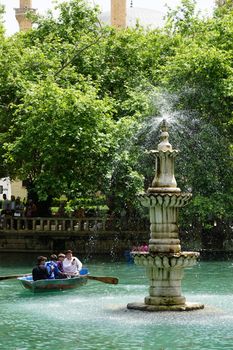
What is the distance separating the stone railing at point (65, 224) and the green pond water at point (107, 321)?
12570mm

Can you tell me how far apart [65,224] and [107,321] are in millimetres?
22397

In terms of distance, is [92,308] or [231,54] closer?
[92,308]

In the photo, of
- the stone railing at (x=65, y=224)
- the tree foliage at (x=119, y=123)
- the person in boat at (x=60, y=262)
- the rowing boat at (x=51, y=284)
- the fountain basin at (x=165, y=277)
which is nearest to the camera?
the fountain basin at (x=165, y=277)

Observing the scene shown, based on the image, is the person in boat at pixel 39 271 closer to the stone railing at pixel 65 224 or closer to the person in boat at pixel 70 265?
the person in boat at pixel 70 265

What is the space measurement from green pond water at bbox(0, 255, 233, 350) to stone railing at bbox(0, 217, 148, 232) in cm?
1257

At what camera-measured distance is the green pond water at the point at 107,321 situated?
55.5 feet

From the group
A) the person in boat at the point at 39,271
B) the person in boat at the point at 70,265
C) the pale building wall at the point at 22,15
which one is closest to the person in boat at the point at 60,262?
Result: the person in boat at the point at 70,265

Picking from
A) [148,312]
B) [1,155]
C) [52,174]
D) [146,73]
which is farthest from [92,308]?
[146,73]

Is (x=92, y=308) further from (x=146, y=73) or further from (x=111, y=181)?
(x=146, y=73)

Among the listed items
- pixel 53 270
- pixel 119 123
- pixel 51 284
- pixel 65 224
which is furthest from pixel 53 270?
pixel 65 224

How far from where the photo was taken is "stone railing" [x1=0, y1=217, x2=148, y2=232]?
Result: 40094 mm

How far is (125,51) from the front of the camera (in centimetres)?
4391

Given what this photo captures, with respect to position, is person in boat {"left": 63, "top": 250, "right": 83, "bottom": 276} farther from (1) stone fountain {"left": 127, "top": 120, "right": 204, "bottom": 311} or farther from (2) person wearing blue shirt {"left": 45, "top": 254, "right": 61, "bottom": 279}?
(1) stone fountain {"left": 127, "top": 120, "right": 204, "bottom": 311}

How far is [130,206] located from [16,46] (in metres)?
9.82
